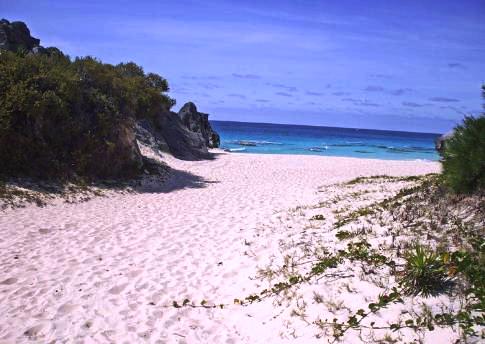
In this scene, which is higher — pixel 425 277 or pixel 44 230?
pixel 425 277

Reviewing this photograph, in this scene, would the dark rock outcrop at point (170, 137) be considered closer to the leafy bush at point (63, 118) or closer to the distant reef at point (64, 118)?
the distant reef at point (64, 118)

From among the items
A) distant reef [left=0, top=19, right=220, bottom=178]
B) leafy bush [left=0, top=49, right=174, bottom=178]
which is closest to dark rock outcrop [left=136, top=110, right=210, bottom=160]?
distant reef [left=0, top=19, right=220, bottom=178]

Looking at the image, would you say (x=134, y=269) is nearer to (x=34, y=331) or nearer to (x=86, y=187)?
(x=34, y=331)

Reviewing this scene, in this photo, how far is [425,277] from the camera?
17.0 feet

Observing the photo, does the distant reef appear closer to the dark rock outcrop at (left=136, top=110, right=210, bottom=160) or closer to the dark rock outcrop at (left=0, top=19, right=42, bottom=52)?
the dark rock outcrop at (left=136, top=110, right=210, bottom=160)

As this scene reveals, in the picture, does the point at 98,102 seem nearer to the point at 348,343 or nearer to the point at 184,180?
the point at 184,180

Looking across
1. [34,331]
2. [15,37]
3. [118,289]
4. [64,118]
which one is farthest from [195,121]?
[34,331]

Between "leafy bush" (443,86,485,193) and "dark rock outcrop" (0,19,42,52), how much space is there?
957 inches

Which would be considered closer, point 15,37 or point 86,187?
point 86,187

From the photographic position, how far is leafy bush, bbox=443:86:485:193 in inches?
299

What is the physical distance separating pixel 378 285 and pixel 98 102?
14737 mm

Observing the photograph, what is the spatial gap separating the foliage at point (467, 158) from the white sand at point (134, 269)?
13.3 feet

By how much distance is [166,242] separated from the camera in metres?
9.51

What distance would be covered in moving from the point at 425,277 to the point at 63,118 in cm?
1438
